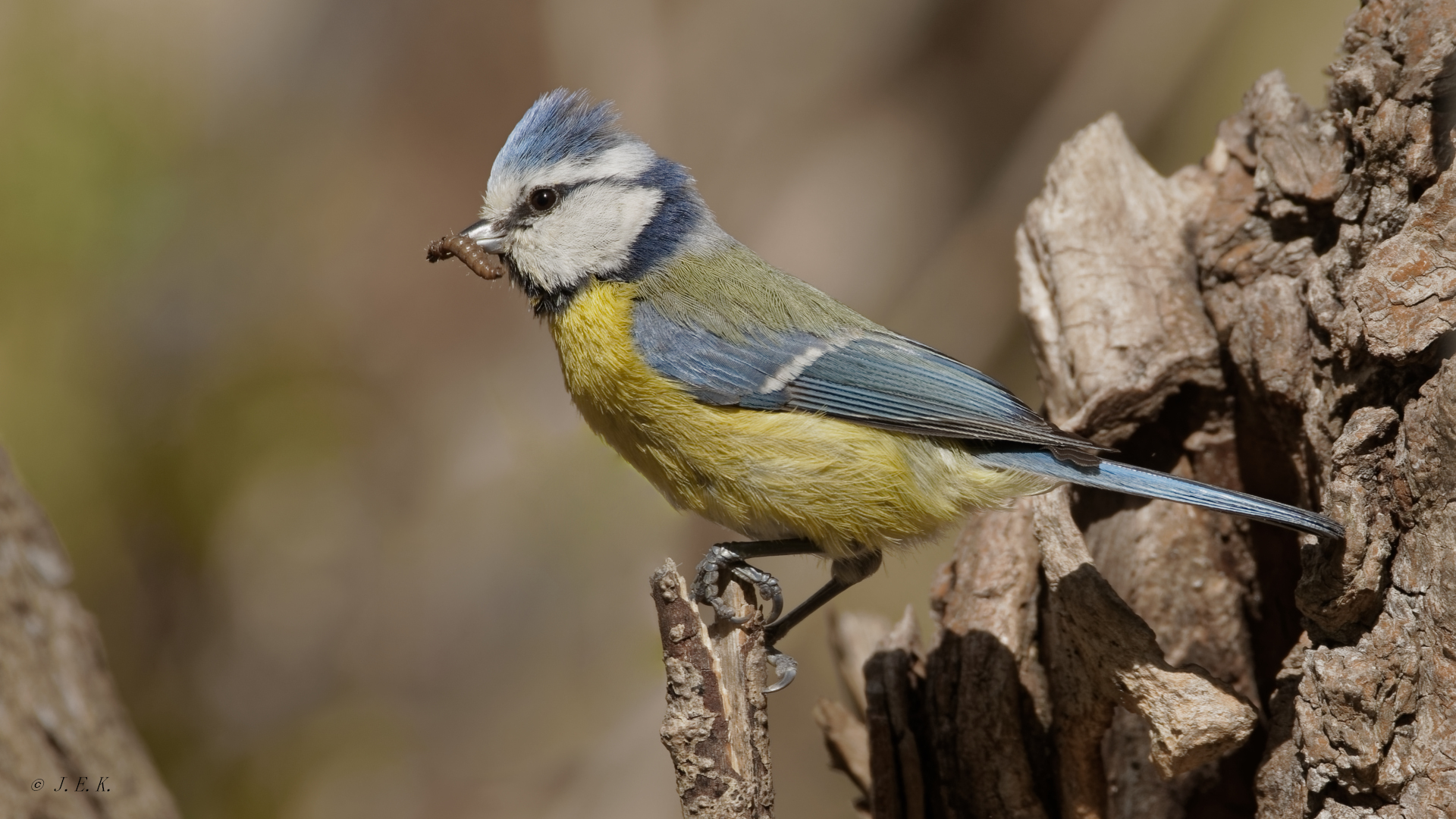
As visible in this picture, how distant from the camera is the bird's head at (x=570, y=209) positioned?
2.99 m

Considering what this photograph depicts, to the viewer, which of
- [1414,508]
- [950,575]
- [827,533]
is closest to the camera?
[1414,508]

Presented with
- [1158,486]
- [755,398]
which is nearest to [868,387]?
[755,398]

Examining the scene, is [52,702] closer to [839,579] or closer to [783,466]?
[783,466]

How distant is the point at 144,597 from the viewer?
13.5 feet

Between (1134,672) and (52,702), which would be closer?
(1134,672)

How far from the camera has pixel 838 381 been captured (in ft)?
9.12

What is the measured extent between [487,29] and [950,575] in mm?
4376

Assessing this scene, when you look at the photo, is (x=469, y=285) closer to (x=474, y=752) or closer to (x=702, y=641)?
(x=474, y=752)

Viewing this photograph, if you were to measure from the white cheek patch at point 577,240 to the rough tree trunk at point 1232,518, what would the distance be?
1.16m

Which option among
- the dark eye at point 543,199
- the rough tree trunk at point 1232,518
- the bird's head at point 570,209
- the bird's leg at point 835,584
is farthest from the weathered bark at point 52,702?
the rough tree trunk at point 1232,518

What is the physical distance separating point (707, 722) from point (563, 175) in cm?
160

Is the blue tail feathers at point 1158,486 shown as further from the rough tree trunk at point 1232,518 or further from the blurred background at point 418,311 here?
the blurred background at point 418,311

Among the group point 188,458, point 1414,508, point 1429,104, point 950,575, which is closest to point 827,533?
point 950,575

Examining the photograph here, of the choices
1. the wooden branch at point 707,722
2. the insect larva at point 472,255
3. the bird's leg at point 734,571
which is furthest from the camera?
the insect larva at point 472,255
